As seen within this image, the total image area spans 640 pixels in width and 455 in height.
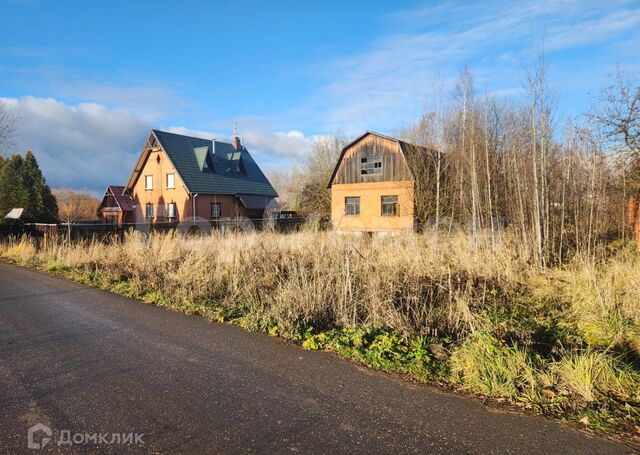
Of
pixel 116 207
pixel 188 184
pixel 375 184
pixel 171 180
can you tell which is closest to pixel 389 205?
pixel 375 184

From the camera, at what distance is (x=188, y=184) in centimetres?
3041

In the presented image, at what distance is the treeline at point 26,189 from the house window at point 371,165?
2050 centimetres

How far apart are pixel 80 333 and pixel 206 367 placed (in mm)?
2457

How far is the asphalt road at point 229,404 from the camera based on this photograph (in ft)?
9.36

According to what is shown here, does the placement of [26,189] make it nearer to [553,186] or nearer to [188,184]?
[188,184]

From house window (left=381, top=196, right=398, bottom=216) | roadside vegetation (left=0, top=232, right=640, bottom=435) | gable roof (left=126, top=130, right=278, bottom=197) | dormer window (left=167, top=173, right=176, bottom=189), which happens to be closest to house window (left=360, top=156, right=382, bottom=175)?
house window (left=381, top=196, right=398, bottom=216)

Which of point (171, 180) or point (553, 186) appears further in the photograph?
point (171, 180)

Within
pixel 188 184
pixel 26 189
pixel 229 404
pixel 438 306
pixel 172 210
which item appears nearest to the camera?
pixel 229 404

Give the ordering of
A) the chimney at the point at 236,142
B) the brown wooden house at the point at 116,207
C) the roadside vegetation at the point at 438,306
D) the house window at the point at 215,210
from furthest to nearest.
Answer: the chimney at the point at 236,142, the brown wooden house at the point at 116,207, the house window at the point at 215,210, the roadside vegetation at the point at 438,306

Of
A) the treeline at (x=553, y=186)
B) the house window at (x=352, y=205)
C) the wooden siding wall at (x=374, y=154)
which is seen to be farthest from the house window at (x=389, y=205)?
the treeline at (x=553, y=186)

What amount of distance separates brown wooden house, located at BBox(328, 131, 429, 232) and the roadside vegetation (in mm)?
14538

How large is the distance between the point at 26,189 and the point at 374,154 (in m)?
25.9

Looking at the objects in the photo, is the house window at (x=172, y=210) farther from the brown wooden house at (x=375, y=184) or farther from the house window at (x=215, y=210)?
the brown wooden house at (x=375, y=184)

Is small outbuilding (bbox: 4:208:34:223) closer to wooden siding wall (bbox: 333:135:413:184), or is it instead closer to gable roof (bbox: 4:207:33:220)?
gable roof (bbox: 4:207:33:220)
